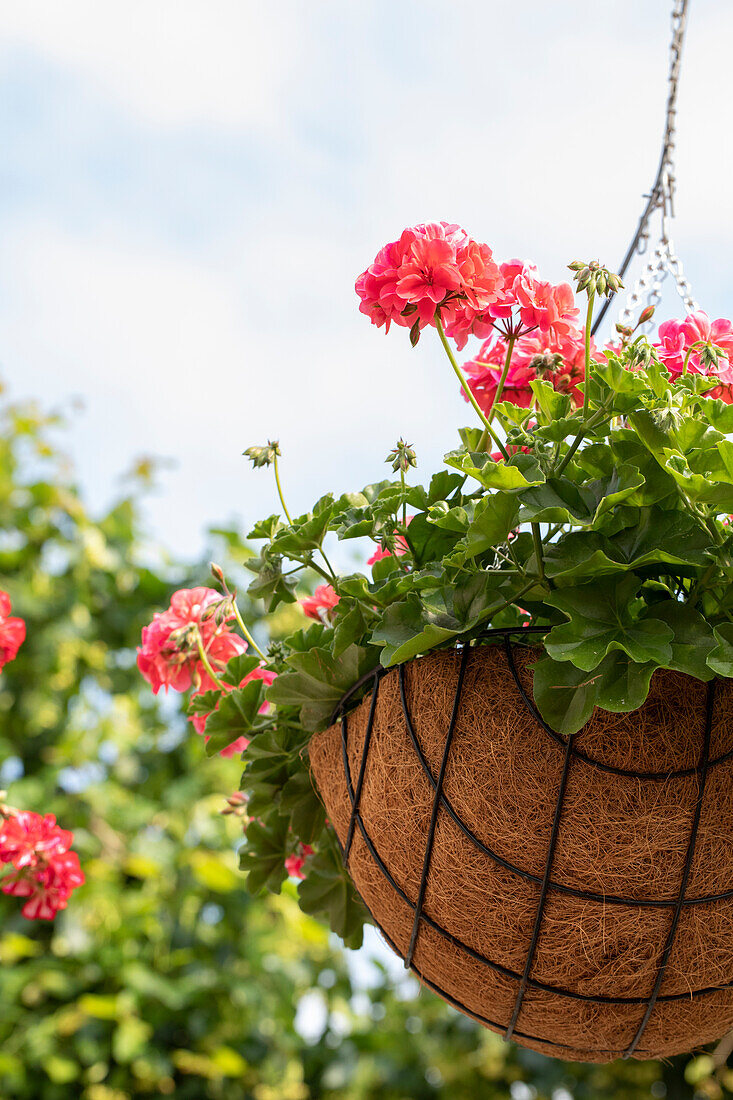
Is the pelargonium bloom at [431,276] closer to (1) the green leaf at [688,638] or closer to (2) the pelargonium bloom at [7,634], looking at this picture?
(1) the green leaf at [688,638]

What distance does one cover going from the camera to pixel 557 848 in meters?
0.68

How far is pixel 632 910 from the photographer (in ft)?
2.22

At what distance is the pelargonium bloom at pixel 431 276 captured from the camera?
0.79m

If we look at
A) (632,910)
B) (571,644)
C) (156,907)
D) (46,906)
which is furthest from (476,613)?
(156,907)

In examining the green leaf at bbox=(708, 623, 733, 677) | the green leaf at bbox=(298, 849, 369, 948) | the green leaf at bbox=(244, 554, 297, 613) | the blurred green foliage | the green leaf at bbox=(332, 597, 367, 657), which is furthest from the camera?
the blurred green foliage

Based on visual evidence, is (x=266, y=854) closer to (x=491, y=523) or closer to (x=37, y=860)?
(x=37, y=860)

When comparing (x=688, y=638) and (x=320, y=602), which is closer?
(x=688, y=638)

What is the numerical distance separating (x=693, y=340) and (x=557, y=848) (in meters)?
0.48

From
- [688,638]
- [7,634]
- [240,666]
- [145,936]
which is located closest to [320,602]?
[240,666]

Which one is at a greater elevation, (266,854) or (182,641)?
(182,641)

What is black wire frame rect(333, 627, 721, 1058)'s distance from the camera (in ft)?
2.20

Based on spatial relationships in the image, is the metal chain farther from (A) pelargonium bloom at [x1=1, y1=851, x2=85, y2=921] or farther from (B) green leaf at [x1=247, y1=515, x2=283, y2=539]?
(A) pelargonium bloom at [x1=1, y1=851, x2=85, y2=921]

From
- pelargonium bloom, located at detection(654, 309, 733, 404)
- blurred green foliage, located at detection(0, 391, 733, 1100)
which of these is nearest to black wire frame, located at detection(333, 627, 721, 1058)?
pelargonium bloom, located at detection(654, 309, 733, 404)

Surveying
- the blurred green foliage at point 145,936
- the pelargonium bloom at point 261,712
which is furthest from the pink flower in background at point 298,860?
the blurred green foliage at point 145,936
